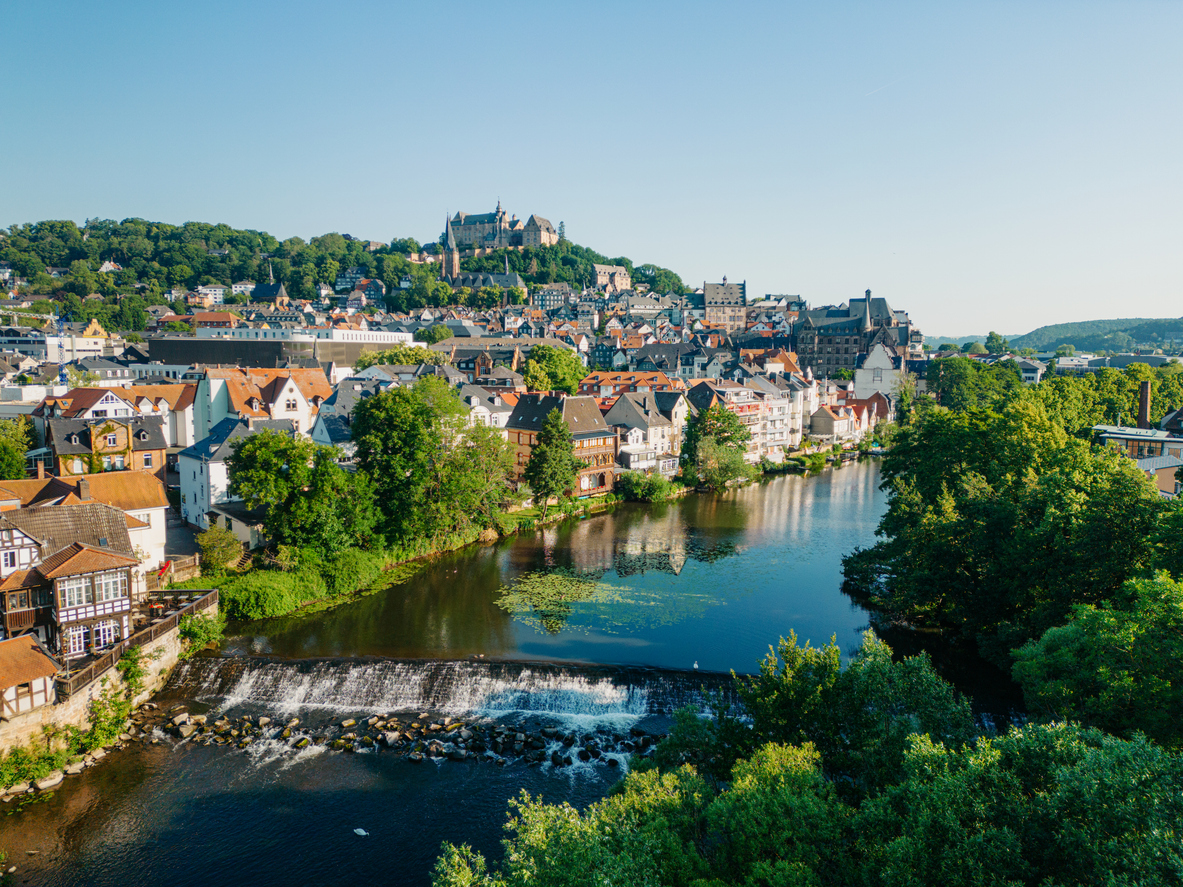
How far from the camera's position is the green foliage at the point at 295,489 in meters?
30.5

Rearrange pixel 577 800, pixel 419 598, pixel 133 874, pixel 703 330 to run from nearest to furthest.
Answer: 1. pixel 133 874
2. pixel 577 800
3. pixel 419 598
4. pixel 703 330

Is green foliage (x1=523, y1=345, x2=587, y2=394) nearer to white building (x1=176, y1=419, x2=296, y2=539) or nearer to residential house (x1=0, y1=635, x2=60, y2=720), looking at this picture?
white building (x1=176, y1=419, x2=296, y2=539)

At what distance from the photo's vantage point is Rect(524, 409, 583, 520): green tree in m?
44.2

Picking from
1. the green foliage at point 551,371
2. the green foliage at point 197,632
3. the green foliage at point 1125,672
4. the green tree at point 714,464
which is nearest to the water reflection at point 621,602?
the green foliage at point 197,632

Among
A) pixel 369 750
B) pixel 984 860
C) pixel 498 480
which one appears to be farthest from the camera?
pixel 498 480

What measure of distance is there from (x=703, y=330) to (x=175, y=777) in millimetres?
132873

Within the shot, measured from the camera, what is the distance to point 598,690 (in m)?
23.1

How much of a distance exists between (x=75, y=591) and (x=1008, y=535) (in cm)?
3113

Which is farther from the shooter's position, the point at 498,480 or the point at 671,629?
the point at 498,480

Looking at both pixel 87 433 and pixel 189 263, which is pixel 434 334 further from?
pixel 189 263

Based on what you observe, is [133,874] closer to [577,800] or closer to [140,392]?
[577,800]

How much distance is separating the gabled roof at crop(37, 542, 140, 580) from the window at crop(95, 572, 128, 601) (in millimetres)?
271

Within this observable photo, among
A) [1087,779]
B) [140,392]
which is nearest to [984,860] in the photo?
[1087,779]

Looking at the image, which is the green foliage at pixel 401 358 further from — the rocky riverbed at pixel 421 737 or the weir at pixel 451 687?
the rocky riverbed at pixel 421 737
